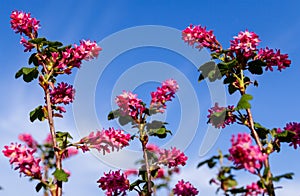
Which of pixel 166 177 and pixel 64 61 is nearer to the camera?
pixel 64 61

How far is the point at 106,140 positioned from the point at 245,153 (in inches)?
102

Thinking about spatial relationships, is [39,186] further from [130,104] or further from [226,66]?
[226,66]

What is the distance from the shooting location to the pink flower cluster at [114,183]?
6066 millimetres

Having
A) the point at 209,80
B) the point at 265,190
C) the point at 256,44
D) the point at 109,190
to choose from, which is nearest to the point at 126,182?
the point at 109,190

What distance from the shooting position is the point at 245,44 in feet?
19.1

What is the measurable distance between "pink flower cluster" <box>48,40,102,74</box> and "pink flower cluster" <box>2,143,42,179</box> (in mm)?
1480

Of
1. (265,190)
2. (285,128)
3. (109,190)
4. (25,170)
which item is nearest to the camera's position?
(265,190)

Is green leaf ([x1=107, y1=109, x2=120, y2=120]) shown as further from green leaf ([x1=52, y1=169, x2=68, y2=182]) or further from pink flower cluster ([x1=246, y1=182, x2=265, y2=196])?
pink flower cluster ([x1=246, y1=182, x2=265, y2=196])

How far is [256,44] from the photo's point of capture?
5902mm

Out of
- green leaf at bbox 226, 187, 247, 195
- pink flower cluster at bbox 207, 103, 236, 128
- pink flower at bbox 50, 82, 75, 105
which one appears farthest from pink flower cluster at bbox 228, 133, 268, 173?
pink flower at bbox 50, 82, 75, 105

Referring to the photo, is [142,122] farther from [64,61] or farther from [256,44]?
[256,44]

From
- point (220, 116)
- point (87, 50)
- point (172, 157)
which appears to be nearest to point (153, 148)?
point (172, 157)

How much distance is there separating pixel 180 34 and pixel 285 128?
2.47 metres

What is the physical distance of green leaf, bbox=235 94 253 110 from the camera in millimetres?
5238
